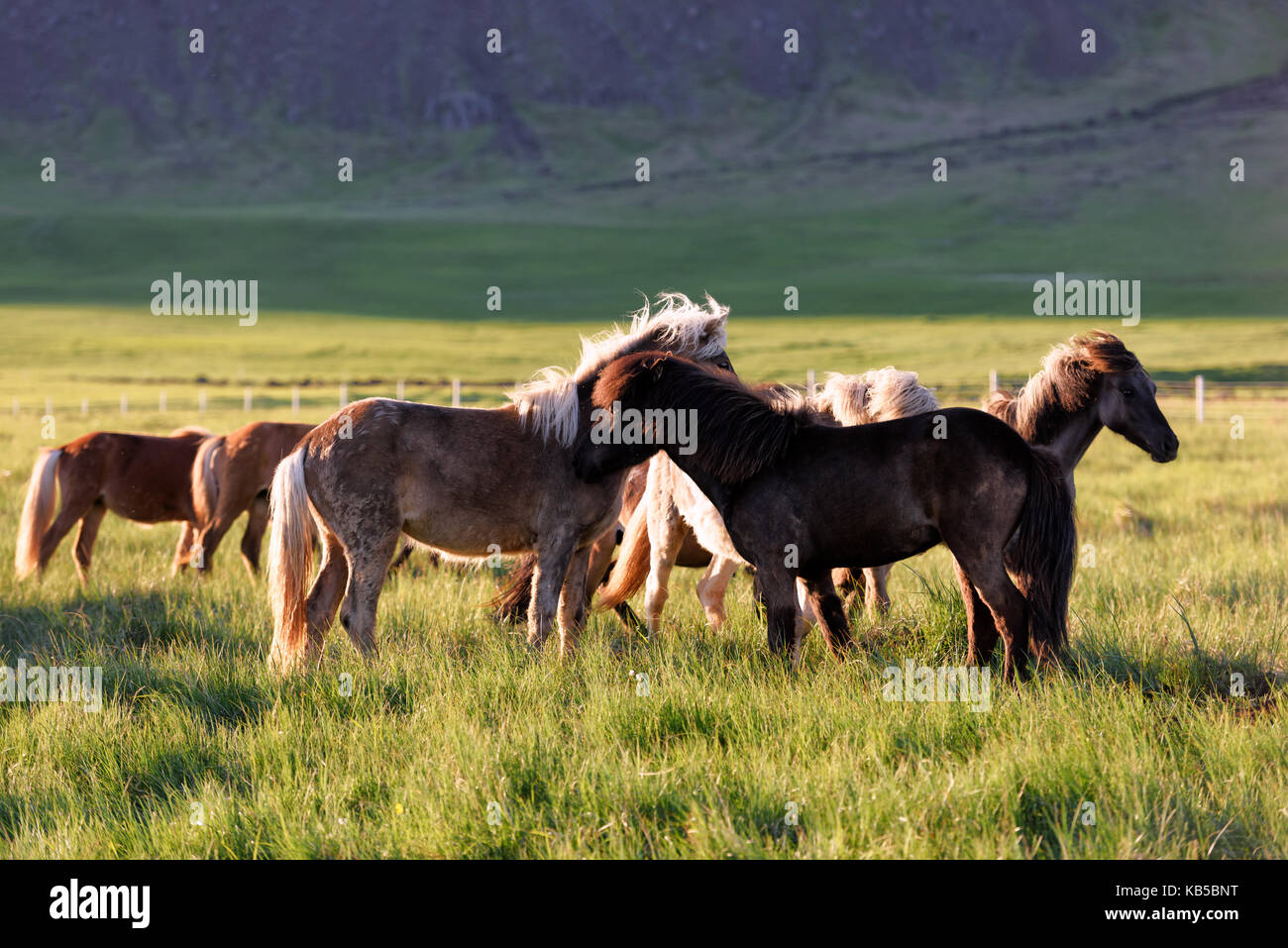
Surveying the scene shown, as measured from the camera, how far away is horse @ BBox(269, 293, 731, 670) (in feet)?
20.4

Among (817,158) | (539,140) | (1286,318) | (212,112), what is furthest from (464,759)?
(212,112)

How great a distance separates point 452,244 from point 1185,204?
268ft

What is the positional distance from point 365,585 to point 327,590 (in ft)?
1.57

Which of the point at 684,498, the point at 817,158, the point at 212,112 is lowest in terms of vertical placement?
the point at 684,498

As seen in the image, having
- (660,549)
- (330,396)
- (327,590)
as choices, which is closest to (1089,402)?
(660,549)

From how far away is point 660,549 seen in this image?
A: 7.38m

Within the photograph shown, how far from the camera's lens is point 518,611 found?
7535 mm

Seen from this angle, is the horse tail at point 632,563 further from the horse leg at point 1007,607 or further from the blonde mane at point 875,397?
the horse leg at point 1007,607

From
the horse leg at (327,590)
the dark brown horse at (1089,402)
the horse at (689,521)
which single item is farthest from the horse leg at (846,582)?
the horse leg at (327,590)

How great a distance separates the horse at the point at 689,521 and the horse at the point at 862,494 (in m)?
1.11

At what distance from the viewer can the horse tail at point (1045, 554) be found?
5297 millimetres

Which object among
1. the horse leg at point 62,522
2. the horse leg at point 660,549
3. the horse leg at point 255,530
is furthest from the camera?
the horse leg at point 255,530

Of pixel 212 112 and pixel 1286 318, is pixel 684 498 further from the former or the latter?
pixel 212 112
